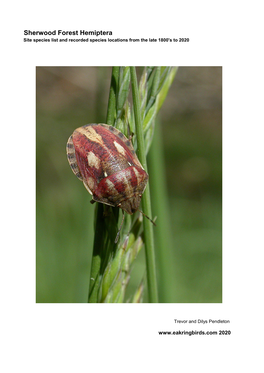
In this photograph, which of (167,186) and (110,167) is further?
(167,186)

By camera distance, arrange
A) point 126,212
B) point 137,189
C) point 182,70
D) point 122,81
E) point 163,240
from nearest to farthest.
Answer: point 122,81 → point 126,212 → point 137,189 → point 163,240 → point 182,70

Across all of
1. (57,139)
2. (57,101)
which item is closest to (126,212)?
(57,139)

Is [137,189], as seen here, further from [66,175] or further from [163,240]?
[66,175]

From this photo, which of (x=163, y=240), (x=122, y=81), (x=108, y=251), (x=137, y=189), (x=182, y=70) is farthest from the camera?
(x=182, y=70)

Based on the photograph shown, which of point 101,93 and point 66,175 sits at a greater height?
point 101,93

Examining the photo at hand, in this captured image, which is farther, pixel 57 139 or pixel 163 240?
pixel 57 139
